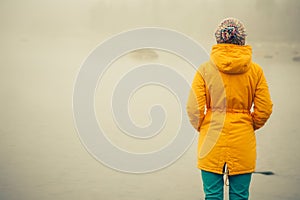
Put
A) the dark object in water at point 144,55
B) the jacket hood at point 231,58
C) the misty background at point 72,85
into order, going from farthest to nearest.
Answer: the dark object in water at point 144,55 < the misty background at point 72,85 < the jacket hood at point 231,58

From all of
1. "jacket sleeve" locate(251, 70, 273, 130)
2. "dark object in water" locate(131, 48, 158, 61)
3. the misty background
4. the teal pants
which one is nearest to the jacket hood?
"jacket sleeve" locate(251, 70, 273, 130)

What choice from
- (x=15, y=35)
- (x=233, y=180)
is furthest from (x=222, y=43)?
(x=15, y=35)

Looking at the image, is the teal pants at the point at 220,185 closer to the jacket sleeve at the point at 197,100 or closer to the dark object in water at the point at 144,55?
the jacket sleeve at the point at 197,100

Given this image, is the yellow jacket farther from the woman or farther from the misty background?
the misty background

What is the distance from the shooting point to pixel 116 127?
7.29m

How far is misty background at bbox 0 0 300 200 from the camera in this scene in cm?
488

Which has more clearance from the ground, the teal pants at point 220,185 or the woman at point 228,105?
the woman at point 228,105

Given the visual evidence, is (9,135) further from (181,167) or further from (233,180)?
(233,180)

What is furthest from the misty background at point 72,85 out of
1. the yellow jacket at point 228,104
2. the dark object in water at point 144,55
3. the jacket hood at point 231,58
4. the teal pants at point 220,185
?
the jacket hood at point 231,58

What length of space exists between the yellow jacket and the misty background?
3.94 ft

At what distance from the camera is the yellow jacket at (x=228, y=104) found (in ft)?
11.4

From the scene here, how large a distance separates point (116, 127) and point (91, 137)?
3.57 ft

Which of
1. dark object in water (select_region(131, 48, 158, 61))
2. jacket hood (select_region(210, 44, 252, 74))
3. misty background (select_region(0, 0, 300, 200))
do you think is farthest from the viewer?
dark object in water (select_region(131, 48, 158, 61))

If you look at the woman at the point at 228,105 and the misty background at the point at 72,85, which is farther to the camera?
the misty background at the point at 72,85
